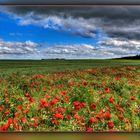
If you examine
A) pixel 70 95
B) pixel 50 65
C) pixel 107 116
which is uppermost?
pixel 50 65

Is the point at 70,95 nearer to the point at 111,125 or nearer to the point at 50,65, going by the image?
the point at 50,65

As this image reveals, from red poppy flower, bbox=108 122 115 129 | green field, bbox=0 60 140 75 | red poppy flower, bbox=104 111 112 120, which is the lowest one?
red poppy flower, bbox=108 122 115 129

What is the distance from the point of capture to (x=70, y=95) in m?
5.78

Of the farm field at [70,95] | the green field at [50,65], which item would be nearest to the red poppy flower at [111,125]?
the farm field at [70,95]

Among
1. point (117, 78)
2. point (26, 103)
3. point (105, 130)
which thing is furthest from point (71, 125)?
point (117, 78)

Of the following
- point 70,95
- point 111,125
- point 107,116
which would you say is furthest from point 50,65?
point 111,125

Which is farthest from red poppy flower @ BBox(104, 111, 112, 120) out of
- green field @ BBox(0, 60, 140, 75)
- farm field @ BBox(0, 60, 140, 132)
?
green field @ BBox(0, 60, 140, 75)

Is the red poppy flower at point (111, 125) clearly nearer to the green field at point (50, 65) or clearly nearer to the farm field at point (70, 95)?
the farm field at point (70, 95)

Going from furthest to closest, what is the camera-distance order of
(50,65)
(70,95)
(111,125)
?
(50,65), (70,95), (111,125)

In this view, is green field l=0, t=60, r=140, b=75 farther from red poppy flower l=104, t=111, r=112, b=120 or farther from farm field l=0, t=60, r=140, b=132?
red poppy flower l=104, t=111, r=112, b=120

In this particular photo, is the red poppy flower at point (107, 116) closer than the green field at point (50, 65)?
Yes

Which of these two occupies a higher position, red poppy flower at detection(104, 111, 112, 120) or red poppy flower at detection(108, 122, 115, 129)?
red poppy flower at detection(104, 111, 112, 120)

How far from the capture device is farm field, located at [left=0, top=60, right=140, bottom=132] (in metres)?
5.29

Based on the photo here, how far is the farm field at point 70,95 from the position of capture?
208 inches
